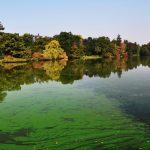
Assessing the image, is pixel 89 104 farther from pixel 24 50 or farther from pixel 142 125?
pixel 24 50

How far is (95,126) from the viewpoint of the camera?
13.2 m

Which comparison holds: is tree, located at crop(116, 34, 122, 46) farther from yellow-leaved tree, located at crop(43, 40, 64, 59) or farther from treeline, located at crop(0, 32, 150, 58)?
yellow-leaved tree, located at crop(43, 40, 64, 59)

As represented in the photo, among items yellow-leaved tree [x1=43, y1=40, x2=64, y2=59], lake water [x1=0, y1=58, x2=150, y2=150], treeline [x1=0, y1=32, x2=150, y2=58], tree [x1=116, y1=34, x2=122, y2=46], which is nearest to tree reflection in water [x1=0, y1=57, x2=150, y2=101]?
lake water [x1=0, y1=58, x2=150, y2=150]

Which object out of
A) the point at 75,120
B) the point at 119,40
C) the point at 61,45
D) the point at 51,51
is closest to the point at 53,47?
the point at 51,51

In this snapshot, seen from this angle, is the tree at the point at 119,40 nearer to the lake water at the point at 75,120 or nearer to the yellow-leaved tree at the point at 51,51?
the yellow-leaved tree at the point at 51,51

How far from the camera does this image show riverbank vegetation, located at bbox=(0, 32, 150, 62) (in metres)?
73.7

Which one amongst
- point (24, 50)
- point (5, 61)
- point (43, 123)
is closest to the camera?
point (43, 123)

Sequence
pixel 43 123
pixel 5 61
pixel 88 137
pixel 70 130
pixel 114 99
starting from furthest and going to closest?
1. pixel 5 61
2. pixel 114 99
3. pixel 43 123
4. pixel 70 130
5. pixel 88 137

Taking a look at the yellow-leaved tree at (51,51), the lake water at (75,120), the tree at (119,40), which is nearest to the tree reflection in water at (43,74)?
the lake water at (75,120)

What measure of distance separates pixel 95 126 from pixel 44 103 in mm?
6889

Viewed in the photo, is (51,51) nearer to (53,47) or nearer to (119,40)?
(53,47)

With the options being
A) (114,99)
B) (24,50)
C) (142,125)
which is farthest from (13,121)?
(24,50)

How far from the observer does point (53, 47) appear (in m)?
84.9

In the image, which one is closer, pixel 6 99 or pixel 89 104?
pixel 89 104
